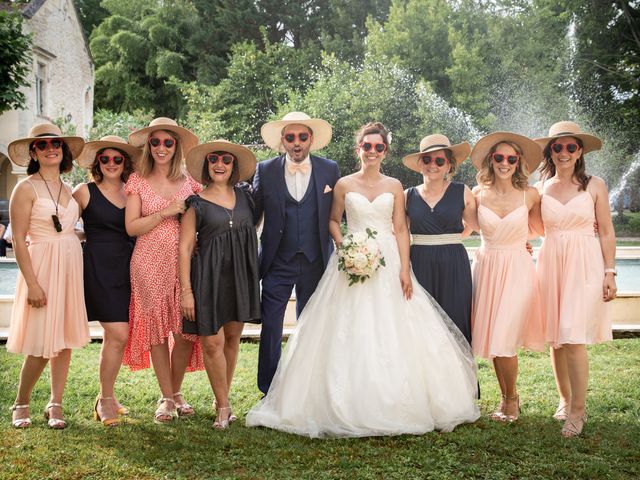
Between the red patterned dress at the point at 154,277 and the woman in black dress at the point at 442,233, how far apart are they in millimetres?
1966

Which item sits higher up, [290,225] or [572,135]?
[572,135]

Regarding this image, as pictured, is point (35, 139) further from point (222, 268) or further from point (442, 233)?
point (442, 233)

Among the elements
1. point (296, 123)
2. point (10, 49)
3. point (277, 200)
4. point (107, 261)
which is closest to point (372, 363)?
point (277, 200)

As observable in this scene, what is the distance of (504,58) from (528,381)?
26.6 metres

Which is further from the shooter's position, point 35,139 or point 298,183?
point 298,183

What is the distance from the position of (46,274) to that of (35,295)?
0.19 meters

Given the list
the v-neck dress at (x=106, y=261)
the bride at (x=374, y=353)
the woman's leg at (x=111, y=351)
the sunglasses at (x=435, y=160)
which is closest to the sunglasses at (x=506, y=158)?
the sunglasses at (x=435, y=160)

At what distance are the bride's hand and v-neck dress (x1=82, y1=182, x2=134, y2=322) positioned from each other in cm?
216

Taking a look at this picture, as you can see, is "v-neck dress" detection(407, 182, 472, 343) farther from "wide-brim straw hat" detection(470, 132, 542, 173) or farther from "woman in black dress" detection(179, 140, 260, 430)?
"woman in black dress" detection(179, 140, 260, 430)

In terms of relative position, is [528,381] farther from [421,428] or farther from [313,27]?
[313,27]

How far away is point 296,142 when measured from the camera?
573 cm

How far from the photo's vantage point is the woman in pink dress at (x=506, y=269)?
17.5 ft

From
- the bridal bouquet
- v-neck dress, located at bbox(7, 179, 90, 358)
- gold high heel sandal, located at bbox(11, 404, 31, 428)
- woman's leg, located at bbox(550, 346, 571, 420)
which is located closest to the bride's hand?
the bridal bouquet

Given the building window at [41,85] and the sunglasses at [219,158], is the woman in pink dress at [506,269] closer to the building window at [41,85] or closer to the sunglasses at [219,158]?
the sunglasses at [219,158]
